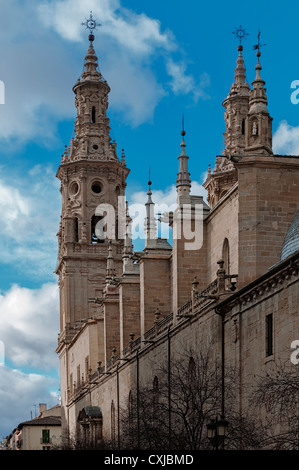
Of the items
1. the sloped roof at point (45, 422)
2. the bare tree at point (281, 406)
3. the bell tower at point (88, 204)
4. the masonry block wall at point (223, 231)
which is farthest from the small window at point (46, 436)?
the bare tree at point (281, 406)

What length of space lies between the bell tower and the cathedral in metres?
0.10

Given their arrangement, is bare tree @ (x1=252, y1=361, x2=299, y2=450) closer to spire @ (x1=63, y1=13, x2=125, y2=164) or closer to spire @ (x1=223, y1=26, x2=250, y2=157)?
spire @ (x1=223, y1=26, x2=250, y2=157)

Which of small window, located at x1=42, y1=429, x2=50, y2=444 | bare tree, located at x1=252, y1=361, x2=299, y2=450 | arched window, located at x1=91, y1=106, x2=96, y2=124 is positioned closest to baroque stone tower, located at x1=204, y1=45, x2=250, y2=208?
arched window, located at x1=91, y1=106, x2=96, y2=124

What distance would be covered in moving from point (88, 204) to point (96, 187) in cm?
207

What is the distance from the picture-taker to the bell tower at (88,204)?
82.5 meters

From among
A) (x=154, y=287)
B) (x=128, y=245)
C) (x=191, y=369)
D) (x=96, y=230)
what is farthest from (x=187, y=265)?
(x=96, y=230)

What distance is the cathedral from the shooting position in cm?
2986

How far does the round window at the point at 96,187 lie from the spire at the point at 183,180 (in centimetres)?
4387

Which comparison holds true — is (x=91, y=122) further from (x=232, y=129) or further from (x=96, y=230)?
(x=232, y=129)

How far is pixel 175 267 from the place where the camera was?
4181cm

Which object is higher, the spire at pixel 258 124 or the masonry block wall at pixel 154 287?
the spire at pixel 258 124

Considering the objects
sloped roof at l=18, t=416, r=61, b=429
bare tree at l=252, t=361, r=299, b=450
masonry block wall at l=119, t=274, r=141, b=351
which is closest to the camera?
bare tree at l=252, t=361, r=299, b=450

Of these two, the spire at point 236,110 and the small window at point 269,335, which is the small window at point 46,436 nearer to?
the spire at point 236,110

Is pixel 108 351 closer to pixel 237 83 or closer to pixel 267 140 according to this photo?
pixel 237 83
